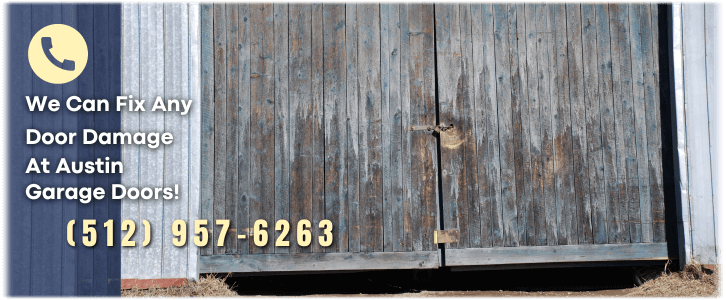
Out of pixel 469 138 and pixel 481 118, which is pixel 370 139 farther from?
pixel 481 118

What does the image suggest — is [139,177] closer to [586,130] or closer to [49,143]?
[49,143]

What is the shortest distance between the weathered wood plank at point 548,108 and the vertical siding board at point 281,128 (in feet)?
6.78

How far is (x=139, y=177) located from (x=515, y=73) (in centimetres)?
311

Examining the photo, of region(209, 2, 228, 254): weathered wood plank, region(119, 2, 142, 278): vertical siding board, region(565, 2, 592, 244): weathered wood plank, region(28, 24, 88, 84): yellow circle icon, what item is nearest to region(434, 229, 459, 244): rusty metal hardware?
region(565, 2, 592, 244): weathered wood plank

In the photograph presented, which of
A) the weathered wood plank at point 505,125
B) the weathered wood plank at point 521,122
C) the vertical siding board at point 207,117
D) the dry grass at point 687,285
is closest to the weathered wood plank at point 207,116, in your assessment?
the vertical siding board at point 207,117

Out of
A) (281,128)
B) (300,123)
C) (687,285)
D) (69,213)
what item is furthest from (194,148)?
(687,285)

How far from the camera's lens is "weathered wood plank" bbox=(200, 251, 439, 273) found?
4.03 metres

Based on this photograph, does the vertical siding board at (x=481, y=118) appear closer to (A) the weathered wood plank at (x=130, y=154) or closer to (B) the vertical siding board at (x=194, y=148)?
(B) the vertical siding board at (x=194, y=148)

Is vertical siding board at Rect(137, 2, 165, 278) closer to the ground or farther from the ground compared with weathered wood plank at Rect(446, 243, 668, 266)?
farther from the ground

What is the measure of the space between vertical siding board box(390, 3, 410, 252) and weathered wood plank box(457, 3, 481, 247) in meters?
0.50

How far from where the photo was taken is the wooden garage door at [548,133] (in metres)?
4.14

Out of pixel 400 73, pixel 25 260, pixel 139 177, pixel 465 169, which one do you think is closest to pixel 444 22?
pixel 400 73

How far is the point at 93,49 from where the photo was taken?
13.1 feet

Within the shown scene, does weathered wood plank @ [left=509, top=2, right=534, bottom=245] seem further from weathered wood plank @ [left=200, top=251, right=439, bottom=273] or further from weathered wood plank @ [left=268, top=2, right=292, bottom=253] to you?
weathered wood plank @ [left=268, top=2, right=292, bottom=253]
